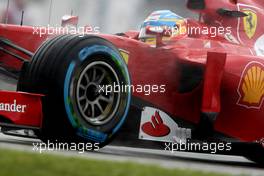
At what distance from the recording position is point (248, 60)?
355 inches

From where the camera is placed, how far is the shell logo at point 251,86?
29.4 ft

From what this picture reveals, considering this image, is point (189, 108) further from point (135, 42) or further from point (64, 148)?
point (64, 148)

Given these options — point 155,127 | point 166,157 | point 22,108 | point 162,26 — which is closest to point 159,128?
point 155,127

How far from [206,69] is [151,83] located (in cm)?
67

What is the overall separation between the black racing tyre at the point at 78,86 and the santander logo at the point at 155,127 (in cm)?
53

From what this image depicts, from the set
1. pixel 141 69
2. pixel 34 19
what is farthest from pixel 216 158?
pixel 34 19

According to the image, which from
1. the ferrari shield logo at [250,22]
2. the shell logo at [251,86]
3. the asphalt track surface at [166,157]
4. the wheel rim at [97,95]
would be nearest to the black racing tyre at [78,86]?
the wheel rim at [97,95]

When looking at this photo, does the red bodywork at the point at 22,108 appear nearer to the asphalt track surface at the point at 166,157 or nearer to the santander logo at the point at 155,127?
the asphalt track surface at the point at 166,157
